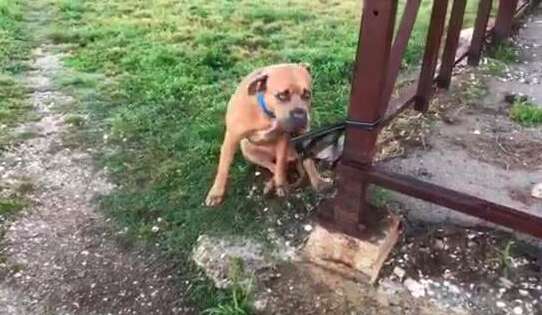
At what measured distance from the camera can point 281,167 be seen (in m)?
3.39

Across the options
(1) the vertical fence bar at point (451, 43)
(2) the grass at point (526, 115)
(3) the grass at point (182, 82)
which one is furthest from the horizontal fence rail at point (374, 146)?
(2) the grass at point (526, 115)

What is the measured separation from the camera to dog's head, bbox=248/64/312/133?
2.91 m

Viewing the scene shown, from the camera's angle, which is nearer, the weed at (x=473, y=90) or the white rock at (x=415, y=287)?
the white rock at (x=415, y=287)

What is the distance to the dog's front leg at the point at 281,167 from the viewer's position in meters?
3.32

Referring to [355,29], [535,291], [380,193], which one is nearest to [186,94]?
[380,193]

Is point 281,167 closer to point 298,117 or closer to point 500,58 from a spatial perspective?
point 298,117

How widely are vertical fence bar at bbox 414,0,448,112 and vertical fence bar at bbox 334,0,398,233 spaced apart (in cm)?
113

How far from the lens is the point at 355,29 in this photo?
6621 mm

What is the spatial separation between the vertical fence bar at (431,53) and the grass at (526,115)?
593 mm

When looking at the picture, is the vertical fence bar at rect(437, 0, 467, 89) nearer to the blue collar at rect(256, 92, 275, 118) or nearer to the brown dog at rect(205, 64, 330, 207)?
the brown dog at rect(205, 64, 330, 207)

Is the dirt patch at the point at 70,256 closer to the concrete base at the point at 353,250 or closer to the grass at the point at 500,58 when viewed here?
A: the concrete base at the point at 353,250

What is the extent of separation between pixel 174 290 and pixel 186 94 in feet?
7.17

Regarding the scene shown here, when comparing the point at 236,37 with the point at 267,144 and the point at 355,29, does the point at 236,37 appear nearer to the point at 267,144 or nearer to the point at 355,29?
the point at 355,29

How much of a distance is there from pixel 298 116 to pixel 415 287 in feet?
2.86
